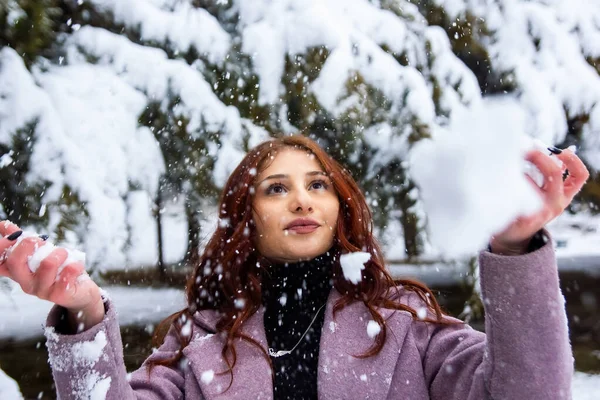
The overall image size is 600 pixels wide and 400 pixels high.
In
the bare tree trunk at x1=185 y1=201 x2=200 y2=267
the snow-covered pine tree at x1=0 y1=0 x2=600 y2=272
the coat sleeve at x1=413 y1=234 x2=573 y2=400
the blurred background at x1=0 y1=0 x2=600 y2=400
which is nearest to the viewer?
the coat sleeve at x1=413 y1=234 x2=573 y2=400

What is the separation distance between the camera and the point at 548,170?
0.88 meters

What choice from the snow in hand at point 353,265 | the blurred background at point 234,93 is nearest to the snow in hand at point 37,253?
the snow in hand at point 353,265

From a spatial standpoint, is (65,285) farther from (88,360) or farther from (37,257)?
(88,360)

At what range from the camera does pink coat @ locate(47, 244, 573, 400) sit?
0.98m

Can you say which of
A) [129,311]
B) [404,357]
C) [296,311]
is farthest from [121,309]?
[404,357]

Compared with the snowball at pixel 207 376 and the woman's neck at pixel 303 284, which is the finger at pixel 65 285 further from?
the woman's neck at pixel 303 284

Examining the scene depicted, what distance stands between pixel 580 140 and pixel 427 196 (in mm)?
2555

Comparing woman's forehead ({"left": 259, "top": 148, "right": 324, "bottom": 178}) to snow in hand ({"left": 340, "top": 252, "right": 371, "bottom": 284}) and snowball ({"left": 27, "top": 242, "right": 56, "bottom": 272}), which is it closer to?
snow in hand ({"left": 340, "top": 252, "right": 371, "bottom": 284})

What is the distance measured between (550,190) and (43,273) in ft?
2.75

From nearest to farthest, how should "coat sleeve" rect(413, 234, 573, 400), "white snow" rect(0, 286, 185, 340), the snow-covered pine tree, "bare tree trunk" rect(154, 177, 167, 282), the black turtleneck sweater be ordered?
"coat sleeve" rect(413, 234, 573, 400) < the black turtleneck sweater < the snow-covered pine tree < "bare tree trunk" rect(154, 177, 167, 282) < "white snow" rect(0, 286, 185, 340)

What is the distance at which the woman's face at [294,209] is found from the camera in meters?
1.54

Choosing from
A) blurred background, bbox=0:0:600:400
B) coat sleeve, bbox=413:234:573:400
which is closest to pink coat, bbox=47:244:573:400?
coat sleeve, bbox=413:234:573:400

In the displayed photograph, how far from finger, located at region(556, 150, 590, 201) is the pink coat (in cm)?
11

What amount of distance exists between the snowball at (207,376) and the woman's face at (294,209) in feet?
1.23
